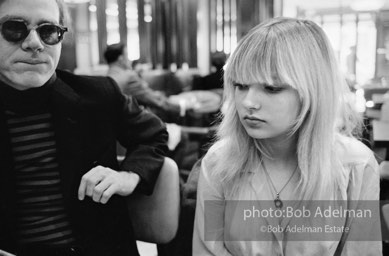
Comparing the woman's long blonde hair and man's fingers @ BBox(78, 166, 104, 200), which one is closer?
the woman's long blonde hair

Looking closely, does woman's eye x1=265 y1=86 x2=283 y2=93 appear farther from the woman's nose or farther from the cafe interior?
the cafe interior

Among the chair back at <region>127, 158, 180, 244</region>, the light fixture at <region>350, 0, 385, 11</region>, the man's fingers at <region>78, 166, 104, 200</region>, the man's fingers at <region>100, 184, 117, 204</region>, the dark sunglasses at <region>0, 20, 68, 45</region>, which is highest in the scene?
the light fixture at <region>350, 0, 385, 11</region>

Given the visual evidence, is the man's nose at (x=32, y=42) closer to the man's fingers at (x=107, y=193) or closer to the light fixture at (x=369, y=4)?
the man's fingers at (x=107, y=193)

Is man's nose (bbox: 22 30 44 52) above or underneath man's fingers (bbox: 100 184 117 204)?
above

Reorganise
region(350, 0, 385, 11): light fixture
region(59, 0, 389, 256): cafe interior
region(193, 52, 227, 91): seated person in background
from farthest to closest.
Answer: region(350, 0, 385, 11): light fixture
region(193, 52, 227, 91): seated person in background
region(59, 0, 389, 256): cafe interior

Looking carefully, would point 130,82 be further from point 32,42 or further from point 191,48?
point 191,48

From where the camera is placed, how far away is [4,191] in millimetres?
1214

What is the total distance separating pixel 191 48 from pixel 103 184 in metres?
9.13

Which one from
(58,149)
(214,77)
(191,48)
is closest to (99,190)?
(58,149)

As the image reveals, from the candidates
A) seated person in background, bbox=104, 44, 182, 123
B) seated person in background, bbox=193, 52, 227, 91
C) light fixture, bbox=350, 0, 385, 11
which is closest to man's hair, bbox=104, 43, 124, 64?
seated person in background, bbox=104, 44, 182, 123

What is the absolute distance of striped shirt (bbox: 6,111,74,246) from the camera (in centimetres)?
123

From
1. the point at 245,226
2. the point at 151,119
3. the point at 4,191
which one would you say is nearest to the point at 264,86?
the point at 245,226

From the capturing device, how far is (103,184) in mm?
1195

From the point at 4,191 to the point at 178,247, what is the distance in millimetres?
700
